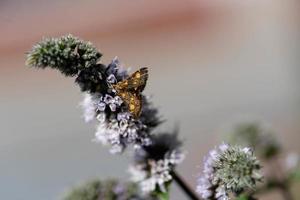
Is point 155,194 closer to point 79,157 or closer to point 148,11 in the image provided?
point 79,157

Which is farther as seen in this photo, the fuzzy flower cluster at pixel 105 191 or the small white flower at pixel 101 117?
the fuzzy flower cluster at pixel 105 191

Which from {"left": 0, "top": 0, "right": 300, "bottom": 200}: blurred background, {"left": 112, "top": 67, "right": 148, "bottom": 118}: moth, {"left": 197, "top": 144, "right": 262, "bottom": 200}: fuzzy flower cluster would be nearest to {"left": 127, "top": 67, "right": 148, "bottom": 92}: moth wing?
{"left": 112, "top": 67, "right": 148, "bottom": 118}: moth

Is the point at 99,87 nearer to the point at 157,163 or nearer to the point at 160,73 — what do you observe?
the point at 157,163

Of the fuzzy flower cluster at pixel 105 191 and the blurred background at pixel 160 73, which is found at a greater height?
the blurred background at pixel 160 73

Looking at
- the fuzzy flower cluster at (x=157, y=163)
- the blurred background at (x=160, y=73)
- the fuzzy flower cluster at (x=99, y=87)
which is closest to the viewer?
the fuzzy flower cluster at (x=99, y=87)

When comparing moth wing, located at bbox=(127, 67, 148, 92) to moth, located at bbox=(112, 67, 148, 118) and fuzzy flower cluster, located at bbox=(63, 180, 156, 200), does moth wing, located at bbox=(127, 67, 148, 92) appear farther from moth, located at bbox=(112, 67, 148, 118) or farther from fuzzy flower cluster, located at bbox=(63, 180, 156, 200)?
fuzzy flower cluster, located at bbox=(63, 180, 156, 200)

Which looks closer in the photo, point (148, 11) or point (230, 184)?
point (230, 184)

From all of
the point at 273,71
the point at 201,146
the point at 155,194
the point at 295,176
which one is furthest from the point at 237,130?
the point at 273,71

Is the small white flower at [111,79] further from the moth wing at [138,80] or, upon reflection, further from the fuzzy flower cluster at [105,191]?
the fuzzy flower cluster at [105,191]

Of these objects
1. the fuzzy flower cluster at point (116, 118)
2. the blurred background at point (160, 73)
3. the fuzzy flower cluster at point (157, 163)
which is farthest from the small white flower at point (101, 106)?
the blurred background at point (160, 73)
